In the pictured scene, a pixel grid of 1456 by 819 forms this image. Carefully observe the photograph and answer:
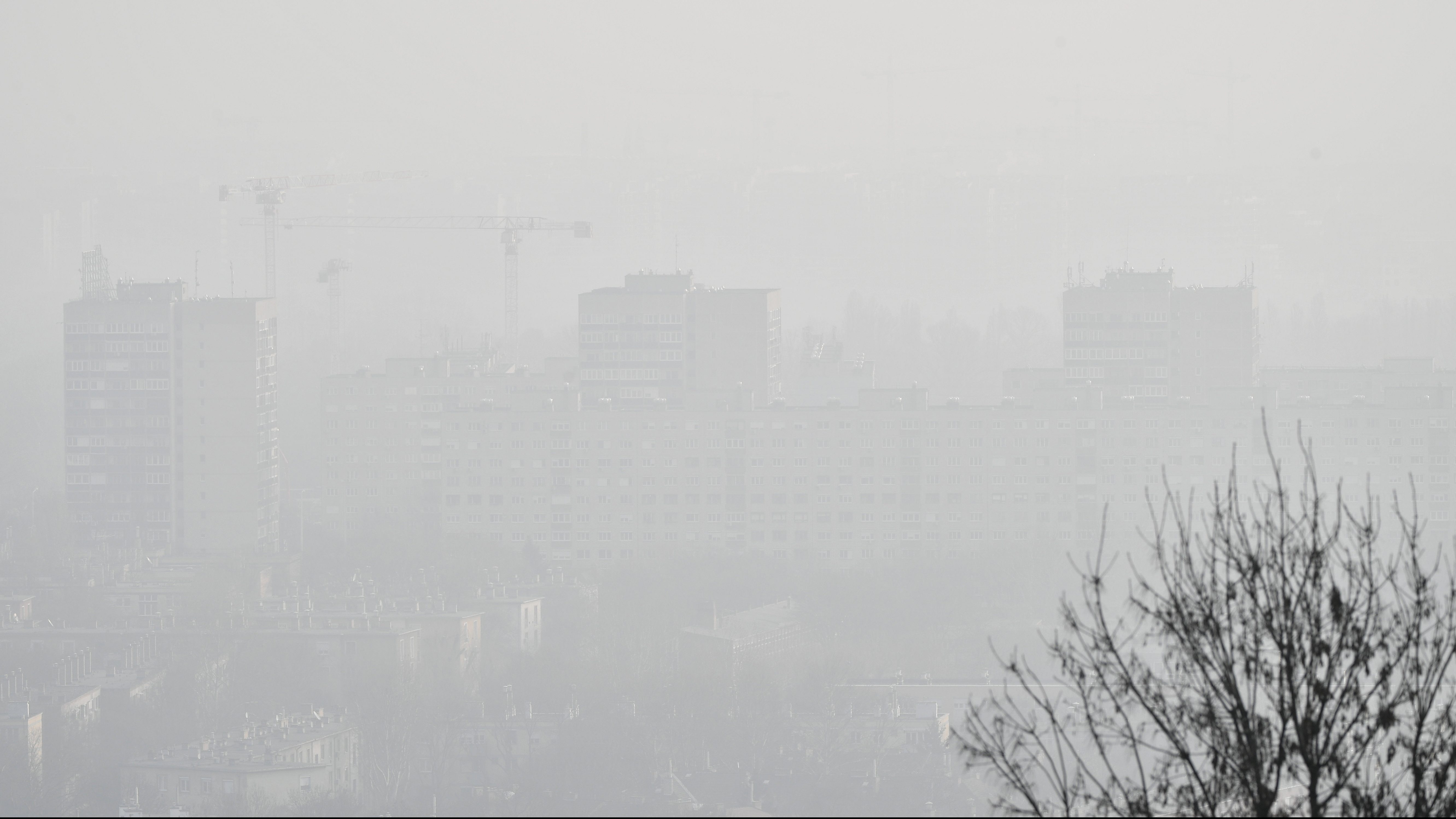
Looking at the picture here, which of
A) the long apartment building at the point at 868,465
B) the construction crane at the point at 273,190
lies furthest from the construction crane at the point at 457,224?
the long apartment building at the point at 868,465

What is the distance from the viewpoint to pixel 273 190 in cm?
3762

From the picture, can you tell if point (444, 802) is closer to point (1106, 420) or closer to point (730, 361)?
point (1106, 420)

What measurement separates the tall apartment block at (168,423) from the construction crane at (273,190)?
1304 centimetres

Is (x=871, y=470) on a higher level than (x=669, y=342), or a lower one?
lower

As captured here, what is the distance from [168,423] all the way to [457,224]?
52.9 ft

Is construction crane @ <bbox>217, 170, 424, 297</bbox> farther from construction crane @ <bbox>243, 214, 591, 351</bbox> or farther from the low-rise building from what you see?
the low-rise building

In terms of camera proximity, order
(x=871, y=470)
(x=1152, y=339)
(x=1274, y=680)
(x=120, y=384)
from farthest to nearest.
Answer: (x=1152, y=339), (x=120, y=384), (x=871, y=470), (x=1274, y=680)

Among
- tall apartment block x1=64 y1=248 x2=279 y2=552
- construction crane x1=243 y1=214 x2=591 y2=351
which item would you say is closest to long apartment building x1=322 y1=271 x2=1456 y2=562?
tall apartment block x1=64 y1=248 x2=279 y2=552

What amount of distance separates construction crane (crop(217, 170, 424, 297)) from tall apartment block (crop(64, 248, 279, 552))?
13039 mm

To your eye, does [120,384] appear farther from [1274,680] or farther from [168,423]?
[1274,680]

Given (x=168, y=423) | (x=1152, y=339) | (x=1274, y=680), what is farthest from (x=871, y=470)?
(x=1274, y=680)

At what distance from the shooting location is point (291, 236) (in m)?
38.2

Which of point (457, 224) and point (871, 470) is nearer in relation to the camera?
point (871, 470)

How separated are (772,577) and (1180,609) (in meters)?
16.1
